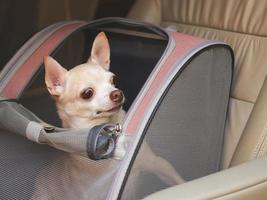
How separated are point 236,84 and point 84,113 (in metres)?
0.41

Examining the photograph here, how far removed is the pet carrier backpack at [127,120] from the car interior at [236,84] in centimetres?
3

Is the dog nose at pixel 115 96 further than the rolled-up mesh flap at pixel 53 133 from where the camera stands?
Yes

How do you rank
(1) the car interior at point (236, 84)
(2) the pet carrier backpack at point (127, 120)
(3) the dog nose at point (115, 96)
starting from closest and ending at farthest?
(1) the car interior at point (236, 84), (2) the pet carrier backpack at point (127, 120), (3) the dog nose at point (115, 96)

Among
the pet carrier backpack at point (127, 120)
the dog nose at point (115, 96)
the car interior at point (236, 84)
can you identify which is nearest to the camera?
the car interior at point (236, 84)

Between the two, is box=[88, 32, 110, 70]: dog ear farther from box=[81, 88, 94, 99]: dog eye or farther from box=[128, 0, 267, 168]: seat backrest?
box=[128, 0, 267, 168]: seat backrest

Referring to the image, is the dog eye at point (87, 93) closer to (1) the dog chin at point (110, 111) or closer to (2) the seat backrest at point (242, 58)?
(1) the dog chin at point (110, 111)

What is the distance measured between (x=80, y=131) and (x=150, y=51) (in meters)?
0.45

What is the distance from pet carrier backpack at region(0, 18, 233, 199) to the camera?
0.94 m

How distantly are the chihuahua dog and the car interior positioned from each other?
13 centimetres

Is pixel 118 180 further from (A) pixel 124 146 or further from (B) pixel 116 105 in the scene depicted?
(B) pixel 116 105

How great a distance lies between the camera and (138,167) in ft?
3.14

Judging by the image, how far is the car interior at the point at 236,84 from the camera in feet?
2.74

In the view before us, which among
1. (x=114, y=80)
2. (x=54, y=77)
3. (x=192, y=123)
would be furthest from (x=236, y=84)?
(x=54, y=77)

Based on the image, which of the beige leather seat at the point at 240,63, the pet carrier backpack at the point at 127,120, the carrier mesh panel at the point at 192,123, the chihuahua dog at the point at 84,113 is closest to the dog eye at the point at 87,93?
the chihuahua dog at the point at 84,113
